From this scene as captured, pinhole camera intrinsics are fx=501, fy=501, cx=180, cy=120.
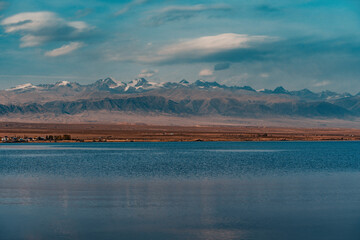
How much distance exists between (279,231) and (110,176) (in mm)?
26619

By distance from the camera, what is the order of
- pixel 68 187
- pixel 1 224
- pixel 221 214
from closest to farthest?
pixel 1 224, pixel 221 214, pixel 68 187

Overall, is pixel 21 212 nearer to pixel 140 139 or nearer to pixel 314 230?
pixel 314 230

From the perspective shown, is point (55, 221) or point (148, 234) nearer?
point (148, 234)

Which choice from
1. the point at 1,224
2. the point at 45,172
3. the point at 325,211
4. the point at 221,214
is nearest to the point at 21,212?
the point at 1,224

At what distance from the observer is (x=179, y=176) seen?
4734 centimetres

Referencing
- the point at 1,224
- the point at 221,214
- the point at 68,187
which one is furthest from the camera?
the point at 68,187

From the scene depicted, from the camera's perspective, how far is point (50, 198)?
113ft

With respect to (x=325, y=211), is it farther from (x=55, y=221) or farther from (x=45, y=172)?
(x=45, y=172)

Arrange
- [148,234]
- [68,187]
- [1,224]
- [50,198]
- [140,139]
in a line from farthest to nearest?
1. [140,139]
2. [68,187]
3. [50,198]
4. [1,224]
5. [148,234]

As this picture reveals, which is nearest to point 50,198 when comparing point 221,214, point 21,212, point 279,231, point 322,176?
point 21,212

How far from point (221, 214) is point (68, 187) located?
651 inches

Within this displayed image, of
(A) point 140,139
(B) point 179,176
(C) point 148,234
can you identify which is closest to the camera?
(C) point 148,234

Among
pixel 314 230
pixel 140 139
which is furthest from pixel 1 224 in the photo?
pixel 140 139

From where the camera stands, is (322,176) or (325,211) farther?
(322,176)
